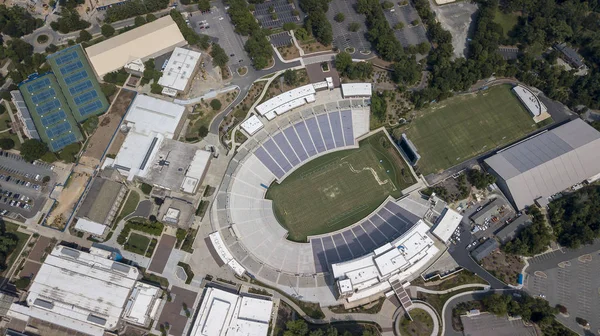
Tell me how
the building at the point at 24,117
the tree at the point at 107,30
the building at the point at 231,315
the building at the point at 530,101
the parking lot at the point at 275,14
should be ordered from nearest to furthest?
the building at the point at 231,315, the building at the point at 24,117, the building at the point at 530,101, the tree at the point at 107,30, the parking lot at the point at 275,14

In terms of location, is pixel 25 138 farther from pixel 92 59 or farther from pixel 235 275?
pixel 235 275

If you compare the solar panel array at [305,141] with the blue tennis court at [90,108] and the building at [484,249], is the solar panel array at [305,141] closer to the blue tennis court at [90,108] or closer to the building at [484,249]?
the building at [484,249]

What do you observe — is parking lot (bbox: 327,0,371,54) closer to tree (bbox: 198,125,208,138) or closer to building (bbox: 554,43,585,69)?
tree (bbox: 198,125,208,138)

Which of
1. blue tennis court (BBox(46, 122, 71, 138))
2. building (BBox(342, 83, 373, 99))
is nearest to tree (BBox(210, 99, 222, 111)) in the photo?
building (BBox(342, 83, 373, 99))

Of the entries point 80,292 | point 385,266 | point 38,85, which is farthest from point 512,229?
point 38,85

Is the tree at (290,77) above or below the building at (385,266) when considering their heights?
above

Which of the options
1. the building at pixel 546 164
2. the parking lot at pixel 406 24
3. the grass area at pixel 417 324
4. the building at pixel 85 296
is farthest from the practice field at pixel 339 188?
the building at pixel 85 296

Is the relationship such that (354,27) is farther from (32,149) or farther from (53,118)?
(32,149)
